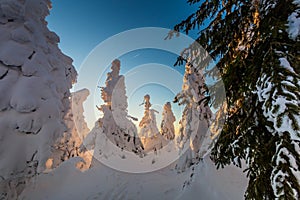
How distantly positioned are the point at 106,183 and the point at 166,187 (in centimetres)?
349

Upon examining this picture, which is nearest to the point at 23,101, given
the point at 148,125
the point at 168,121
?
the point at 168,121

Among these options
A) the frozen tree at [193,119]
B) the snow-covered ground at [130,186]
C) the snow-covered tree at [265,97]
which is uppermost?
the frozen tree at [193,119]

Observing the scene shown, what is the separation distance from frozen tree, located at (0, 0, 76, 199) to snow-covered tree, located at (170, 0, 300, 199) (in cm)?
565

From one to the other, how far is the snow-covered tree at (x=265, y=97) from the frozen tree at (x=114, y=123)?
637 inches

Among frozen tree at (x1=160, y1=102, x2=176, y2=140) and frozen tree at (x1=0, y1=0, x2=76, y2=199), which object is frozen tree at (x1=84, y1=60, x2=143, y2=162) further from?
frozen tree at (x1=0, y1=0, x2=76, y2=199)

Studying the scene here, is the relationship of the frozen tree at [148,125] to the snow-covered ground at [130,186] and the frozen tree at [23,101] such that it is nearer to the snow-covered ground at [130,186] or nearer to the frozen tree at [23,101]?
the snow-covered ground at [130,186]

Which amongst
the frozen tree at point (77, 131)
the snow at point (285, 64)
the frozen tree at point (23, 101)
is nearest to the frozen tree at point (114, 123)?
the frozen tree at point (77, 131)

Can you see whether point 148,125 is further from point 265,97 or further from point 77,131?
point 265,97

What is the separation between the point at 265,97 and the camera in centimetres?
200

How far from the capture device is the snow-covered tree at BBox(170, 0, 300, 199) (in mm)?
1766

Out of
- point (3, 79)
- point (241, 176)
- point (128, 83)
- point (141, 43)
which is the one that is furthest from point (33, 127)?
point (128, 83)

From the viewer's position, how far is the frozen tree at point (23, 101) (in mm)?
5812

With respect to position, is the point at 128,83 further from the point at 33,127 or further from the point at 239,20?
the point at 239,20

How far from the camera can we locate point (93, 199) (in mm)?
8062
